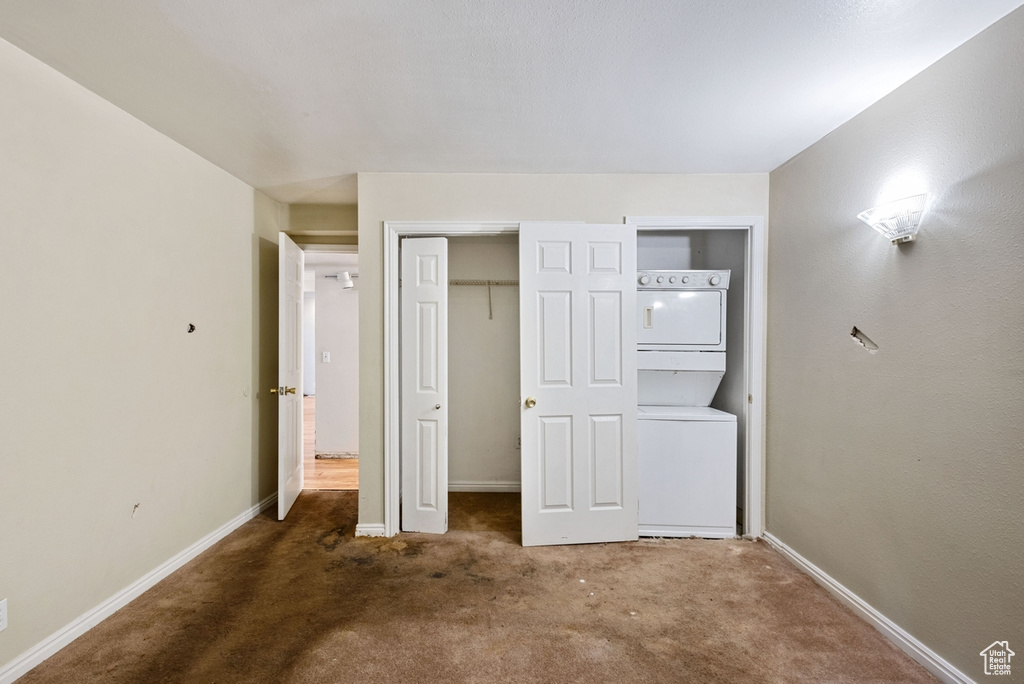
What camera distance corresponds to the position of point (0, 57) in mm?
1612

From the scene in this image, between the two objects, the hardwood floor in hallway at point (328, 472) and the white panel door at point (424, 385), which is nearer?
the white panel door at point (424, 385)

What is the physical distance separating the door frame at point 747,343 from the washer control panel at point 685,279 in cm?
19

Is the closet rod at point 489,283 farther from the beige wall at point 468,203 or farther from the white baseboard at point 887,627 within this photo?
the white baseboard at point 887,627

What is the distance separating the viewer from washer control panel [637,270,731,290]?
9.86ft

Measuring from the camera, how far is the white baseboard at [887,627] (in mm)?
1675

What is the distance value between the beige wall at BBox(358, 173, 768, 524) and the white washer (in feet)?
4.66

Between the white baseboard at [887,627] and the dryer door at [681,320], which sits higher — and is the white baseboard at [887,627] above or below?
below

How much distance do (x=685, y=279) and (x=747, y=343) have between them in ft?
1.92

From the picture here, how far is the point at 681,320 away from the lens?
304cm

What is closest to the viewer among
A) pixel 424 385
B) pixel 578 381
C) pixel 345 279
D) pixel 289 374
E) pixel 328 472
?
pixel 578 381

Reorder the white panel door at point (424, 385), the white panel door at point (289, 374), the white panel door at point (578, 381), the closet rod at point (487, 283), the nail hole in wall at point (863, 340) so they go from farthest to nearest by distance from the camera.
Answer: the closet rod at point (487, 283), the white panel door at point (289, 374), the white panel door at point (424, 385), the white panel door at point (578, 381), the nail hole in wall at point (863, 340)

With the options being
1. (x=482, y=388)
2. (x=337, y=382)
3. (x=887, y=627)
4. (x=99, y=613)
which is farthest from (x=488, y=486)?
(x=887, y=627)

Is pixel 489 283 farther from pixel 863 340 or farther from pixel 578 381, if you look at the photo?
pixel 863 340

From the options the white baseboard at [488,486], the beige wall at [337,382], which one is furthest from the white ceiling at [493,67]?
the beige wall at [337,382]
